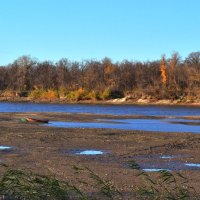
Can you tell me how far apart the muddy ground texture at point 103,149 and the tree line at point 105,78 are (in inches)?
3149

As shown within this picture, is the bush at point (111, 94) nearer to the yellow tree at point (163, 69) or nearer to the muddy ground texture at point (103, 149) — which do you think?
the yellow tree at point (163, 69)

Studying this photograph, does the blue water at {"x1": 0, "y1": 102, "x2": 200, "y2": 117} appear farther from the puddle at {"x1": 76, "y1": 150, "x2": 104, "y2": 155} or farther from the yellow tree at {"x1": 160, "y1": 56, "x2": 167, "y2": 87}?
the puddle at {"x1": 76, "y1": 150, "x2": 104, "y2": 155}

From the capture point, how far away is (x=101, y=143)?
2886 centimetres

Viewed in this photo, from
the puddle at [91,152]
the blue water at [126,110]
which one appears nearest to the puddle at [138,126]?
the puddle at [91,152]

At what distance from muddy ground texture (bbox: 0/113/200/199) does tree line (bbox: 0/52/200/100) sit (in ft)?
262

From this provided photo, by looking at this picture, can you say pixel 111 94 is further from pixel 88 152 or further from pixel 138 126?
pixel 88 152

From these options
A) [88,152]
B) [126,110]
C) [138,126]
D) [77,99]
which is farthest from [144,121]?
[77,99]

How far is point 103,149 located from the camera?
26125mm

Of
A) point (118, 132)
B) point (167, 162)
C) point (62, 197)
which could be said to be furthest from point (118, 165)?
point (118, 132)

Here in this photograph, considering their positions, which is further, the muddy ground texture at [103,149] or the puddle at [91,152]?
the puddle at [91,152]

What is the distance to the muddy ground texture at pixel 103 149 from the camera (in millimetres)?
17781

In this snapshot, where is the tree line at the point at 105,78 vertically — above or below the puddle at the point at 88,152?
above

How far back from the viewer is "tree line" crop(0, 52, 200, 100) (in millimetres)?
119875

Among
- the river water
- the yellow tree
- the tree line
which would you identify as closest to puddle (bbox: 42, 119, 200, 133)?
the river water
